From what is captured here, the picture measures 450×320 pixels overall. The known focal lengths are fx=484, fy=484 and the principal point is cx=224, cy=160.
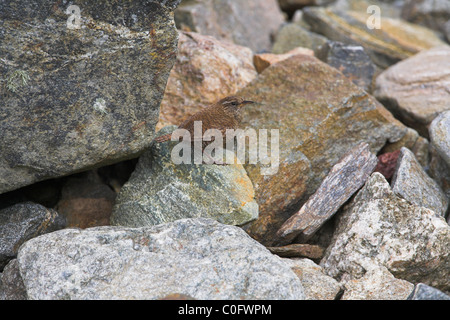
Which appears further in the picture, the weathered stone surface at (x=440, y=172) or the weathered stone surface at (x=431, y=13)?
the weathered stone surface at (x=431, y=13)

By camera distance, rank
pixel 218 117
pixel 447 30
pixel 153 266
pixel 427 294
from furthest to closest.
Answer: pixel 447 30 < pixel 218 117 < pixel 153 266 < pixel 427 294

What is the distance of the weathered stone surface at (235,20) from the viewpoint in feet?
27.0

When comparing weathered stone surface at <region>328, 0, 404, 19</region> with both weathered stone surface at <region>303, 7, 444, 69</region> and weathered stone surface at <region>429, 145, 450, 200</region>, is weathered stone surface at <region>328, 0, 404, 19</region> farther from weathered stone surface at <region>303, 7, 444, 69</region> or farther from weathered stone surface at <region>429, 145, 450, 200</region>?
weathered stone surface at <region>429, 145, 450, 200</region>

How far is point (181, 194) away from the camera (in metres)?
5.19

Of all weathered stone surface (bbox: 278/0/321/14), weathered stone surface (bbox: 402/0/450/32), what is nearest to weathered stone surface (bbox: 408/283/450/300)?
weathered stone surface (bbox: 402/0/450/32)

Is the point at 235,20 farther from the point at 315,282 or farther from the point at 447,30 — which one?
the point at 315,282

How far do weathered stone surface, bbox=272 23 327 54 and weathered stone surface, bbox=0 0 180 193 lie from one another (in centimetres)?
461

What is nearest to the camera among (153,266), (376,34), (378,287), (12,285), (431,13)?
(153,266)

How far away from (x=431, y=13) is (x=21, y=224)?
967 cm

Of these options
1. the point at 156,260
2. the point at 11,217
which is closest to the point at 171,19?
the point at 156,260

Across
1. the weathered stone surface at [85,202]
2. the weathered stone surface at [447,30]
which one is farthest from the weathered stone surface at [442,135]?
the weathered stone surface at [447,30]

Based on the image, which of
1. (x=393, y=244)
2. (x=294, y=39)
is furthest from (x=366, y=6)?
(x=393, y=244)

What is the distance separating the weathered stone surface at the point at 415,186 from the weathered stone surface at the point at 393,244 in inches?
14.7

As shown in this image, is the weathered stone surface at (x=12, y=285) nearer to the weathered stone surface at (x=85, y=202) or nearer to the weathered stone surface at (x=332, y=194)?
the weathered stone surface at (x=85, y=202)
